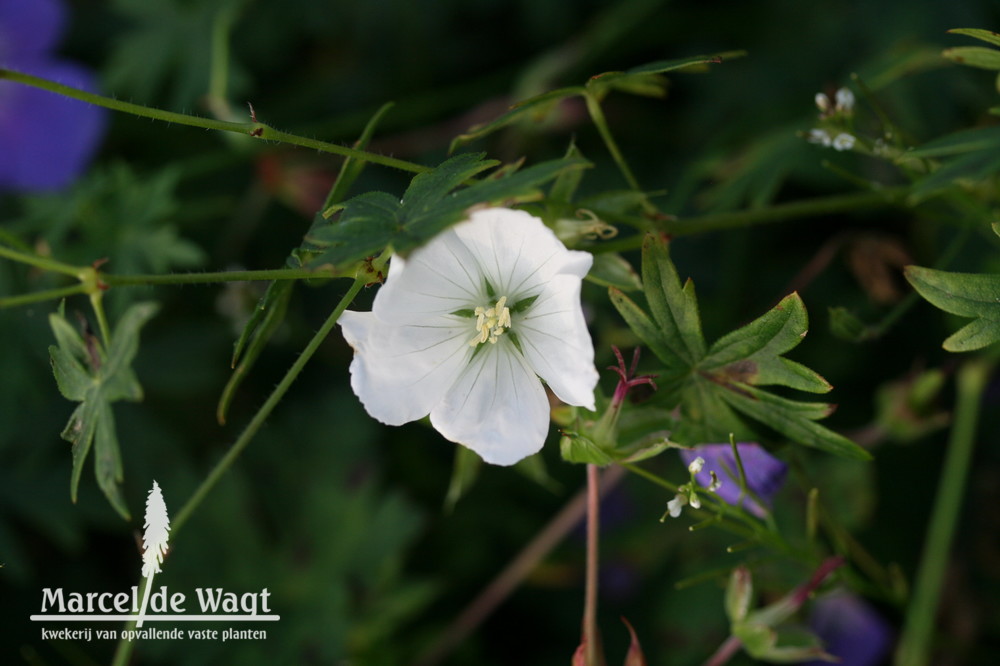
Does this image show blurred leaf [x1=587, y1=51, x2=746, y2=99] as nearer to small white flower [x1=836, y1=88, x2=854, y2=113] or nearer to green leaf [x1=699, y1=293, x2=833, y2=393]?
small white flower [x1=836, y1=88, x2=854, y2=113]

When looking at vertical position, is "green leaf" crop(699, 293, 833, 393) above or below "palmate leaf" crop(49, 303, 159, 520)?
below

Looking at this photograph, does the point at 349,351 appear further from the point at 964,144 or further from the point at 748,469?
the point at 964,144

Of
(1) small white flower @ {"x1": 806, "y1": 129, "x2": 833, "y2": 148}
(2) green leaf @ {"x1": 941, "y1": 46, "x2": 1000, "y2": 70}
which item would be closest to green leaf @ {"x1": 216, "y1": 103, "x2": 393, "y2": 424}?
(1) small white flower @ {"x1": 806, "y1": 129, "x2": 833, "y2": 148}

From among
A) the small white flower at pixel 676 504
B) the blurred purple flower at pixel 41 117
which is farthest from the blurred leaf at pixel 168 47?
the small white flower at pixel 676 504

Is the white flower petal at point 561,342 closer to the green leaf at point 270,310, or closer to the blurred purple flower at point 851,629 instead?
the green leaf at point 270,310

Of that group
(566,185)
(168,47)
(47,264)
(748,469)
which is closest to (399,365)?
(566,185)

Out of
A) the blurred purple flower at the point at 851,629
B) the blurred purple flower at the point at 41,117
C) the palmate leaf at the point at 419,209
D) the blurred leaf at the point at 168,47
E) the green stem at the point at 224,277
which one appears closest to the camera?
the palmate leaf at the point at 419,209

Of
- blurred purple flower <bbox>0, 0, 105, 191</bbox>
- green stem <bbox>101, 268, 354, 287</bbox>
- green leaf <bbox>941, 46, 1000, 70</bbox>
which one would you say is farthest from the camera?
blurred purple flower <bbox>0, 0, 105, 191</bbox>
